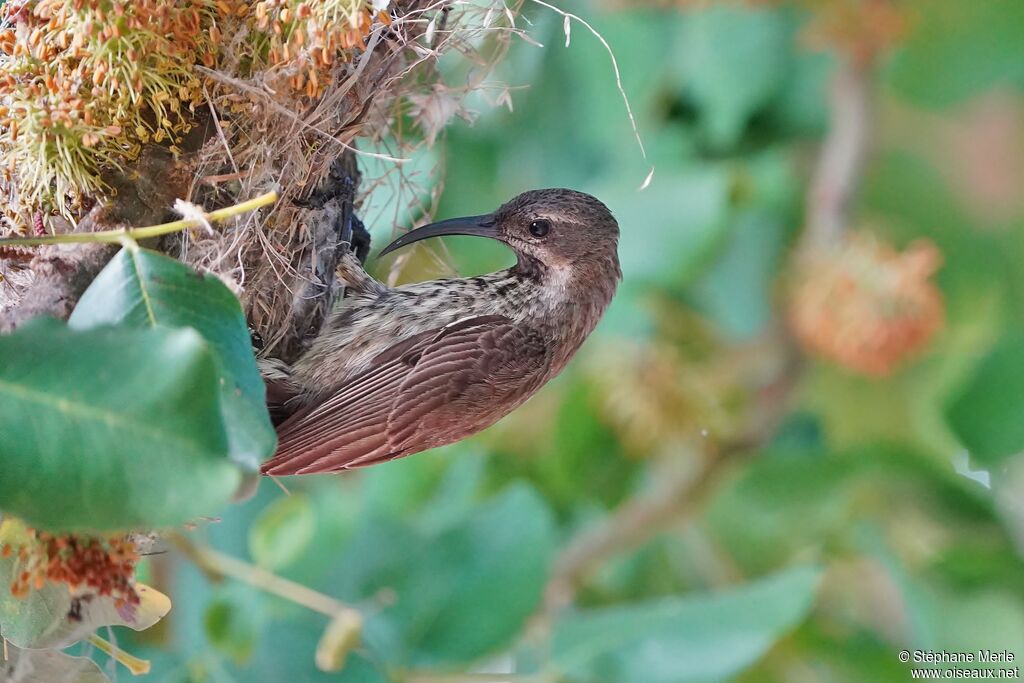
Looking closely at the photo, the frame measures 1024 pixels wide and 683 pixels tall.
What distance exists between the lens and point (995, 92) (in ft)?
13.4

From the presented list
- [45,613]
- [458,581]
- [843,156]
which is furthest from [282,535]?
[843,156]

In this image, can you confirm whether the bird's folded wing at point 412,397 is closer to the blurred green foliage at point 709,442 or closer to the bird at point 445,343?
the bird at point 445,343

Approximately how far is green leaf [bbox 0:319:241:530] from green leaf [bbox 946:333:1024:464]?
2598mm

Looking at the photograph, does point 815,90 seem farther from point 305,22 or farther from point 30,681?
point 30,681

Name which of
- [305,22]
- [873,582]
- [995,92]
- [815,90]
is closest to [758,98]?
[815,90]

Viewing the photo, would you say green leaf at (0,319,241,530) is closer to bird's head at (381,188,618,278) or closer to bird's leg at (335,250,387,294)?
bird's leg at (335,250,387,294)

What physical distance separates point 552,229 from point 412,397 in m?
0.50

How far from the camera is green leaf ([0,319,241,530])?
3.17 feet

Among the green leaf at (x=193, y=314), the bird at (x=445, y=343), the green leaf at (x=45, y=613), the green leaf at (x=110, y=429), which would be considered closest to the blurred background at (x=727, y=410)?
the bird at (x=445, y=343)

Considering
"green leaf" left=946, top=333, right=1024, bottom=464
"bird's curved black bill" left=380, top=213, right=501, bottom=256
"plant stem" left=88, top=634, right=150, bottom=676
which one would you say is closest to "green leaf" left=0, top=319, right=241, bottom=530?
"plant stem" left=88, top=634, right=150, bottom=676

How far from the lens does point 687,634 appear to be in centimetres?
275

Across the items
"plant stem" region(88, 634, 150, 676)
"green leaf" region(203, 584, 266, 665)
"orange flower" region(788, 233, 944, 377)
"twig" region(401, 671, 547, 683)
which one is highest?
"plant stem" region(88, 634, 150, 676)

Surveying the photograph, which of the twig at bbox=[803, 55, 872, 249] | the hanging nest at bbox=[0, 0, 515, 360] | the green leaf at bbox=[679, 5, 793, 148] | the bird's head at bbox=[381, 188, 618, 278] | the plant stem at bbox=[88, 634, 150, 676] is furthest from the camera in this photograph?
the green leaf at bbox=[679, 5, 793, 148]

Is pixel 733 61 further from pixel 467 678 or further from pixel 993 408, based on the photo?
pixel 467 678
